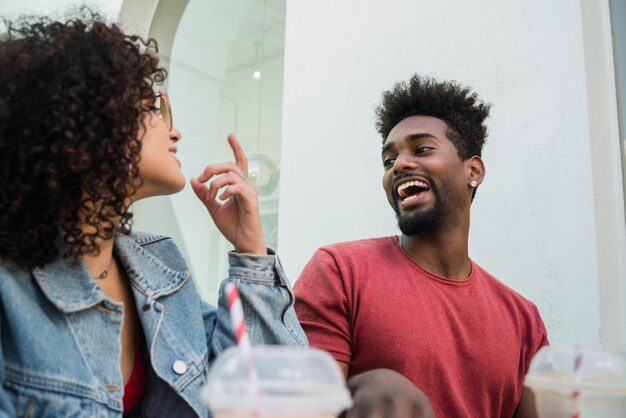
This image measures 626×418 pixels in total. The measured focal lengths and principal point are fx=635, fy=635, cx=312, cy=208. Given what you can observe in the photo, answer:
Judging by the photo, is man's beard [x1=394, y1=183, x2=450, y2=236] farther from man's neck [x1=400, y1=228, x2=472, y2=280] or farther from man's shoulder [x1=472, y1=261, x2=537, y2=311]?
man's shoulder [x1=472, y1=261, x2=537, y2=311]

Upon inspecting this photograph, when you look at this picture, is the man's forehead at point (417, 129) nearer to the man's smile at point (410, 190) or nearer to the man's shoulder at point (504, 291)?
the man's smile at point (410, 190)

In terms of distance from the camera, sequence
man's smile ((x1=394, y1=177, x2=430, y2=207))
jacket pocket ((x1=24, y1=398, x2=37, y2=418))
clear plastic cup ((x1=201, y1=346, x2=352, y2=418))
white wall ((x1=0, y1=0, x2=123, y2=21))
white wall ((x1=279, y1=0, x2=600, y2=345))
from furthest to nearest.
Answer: white wall ((x1=0, y1=0, x2=123, y2=21)) < white wall ((x1=279, y1=0, x2=600, y2=345)) < man's smile ((x1=394, y1=177, x2=430, y2=207)) < jacket pocket ((x1=24, y1=398, x2=37, y2=418)) < clear plastic cup ((x1=201, y1=346, x2=352, y2=418))

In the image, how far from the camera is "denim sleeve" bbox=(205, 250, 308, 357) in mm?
1348

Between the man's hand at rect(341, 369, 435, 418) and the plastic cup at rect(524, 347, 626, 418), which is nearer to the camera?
the plastic cup at rect(524, 347, 626, 418)

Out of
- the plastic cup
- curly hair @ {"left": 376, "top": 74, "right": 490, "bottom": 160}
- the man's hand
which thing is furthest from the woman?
curly hair @ {"left": 376, "top": 74, "right": 490, "bottom": 160}

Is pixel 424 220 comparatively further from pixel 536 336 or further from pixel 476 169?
pixel 536 336

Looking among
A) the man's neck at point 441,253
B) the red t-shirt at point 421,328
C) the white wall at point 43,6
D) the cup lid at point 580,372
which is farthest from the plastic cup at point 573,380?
the white wall at point 43,6

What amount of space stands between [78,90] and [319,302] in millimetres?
848

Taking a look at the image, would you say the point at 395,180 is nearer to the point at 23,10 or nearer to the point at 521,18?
the point at 521,18

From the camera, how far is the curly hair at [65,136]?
3.63 ft

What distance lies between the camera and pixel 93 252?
1.20m

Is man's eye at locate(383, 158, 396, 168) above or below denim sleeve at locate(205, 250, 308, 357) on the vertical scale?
above

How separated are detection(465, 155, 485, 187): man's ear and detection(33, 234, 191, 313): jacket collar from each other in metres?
1.07

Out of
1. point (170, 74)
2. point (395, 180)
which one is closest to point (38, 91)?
point (395, 180)
